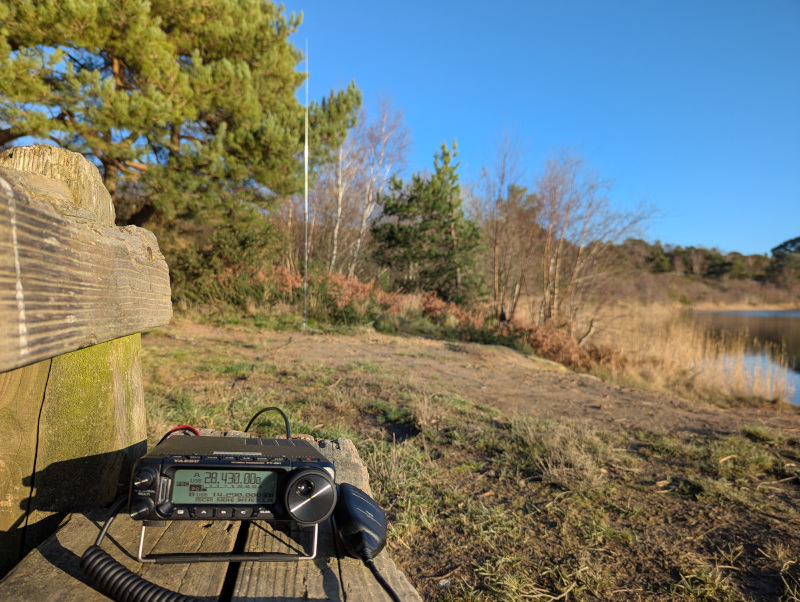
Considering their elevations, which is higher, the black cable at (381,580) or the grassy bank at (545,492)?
the black cable at (381,580)

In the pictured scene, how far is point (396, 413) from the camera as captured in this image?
165 inches

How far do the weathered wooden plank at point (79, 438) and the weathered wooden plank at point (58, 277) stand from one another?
0.72ft

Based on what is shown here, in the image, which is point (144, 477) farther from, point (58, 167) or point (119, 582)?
point (58, 167)

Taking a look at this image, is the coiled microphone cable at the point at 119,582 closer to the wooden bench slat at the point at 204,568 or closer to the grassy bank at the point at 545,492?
the wooden bench slat at the point at 204,568

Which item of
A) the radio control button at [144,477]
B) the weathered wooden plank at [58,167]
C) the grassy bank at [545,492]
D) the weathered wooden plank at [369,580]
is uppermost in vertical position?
the weathered wooden plank at [58,167]

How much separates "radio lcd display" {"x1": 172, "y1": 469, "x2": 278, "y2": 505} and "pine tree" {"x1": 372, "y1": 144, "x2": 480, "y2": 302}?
1487cm

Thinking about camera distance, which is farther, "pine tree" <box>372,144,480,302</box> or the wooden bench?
"pine tree" <box>372,144,480,302</box>

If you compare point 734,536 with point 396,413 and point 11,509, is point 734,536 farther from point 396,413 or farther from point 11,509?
point 11,509

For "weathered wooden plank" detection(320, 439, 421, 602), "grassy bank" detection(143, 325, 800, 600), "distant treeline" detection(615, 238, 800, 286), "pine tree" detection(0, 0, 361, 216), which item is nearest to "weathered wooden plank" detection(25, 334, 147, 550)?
"weathered wooden plank" detection(320, 439, 421, 602)

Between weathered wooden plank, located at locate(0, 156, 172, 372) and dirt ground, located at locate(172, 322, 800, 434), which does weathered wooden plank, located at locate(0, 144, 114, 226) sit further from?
dirt ground, located at locate(172, 322, 800, 434)

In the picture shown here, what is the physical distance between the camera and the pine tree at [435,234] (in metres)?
15.9

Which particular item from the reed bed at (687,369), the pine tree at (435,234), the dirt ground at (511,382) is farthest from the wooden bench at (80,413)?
the pine tree at (435,234)

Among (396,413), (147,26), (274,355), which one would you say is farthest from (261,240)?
(396,413)

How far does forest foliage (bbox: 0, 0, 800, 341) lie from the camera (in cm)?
851
